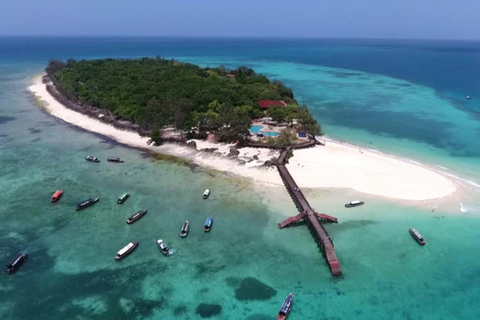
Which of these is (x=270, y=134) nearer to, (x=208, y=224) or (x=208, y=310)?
(x=208, y=224)

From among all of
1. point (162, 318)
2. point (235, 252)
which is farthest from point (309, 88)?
point (162, 318)

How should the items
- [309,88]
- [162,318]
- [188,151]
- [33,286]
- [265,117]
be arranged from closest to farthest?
[162,318] < [33,286] < [188,151] < [265,117] < [309,88]

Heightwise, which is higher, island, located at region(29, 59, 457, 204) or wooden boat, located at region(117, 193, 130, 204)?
island, located at region(29, 59, 457, 204)

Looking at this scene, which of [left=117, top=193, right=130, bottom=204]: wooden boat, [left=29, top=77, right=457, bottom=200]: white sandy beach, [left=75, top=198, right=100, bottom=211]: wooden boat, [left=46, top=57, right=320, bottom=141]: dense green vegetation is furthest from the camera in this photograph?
[left=46, top=57, right=320, bottom=141]: dense green vegetation

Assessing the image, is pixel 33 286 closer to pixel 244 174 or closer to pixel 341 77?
pixel 244 174

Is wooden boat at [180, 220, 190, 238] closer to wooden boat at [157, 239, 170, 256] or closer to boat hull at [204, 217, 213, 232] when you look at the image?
boat hull at [204, 217, 213, 232]

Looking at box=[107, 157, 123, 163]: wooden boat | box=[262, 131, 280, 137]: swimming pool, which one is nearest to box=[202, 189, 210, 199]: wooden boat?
box=[107, 157, 123, 163]: wooden boat

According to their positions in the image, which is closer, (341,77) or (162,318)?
(162,318)

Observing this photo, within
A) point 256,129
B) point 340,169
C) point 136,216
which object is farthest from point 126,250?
point 256,129
